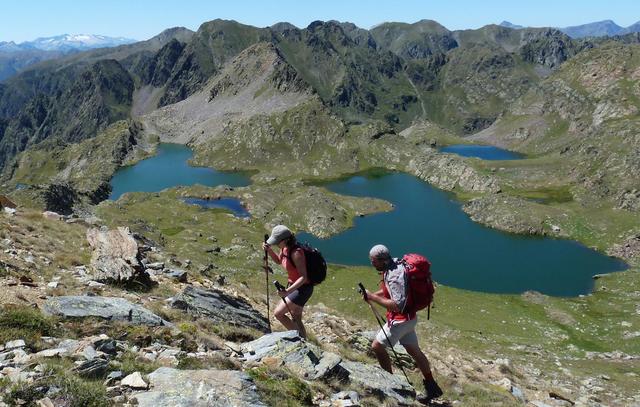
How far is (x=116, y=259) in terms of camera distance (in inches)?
858

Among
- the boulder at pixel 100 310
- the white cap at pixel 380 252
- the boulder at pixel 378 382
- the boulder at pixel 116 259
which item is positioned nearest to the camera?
the white cap at pixel 380 252

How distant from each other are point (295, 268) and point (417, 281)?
166 inches

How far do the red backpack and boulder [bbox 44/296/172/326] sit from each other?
8207 millimetres

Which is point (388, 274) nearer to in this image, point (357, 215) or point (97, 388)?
point (97, 388)

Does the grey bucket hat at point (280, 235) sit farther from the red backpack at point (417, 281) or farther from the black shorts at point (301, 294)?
the red backpack at point (417, 281)

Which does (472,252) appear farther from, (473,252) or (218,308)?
(218,308)

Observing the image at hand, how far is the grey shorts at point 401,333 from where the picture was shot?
14596 millimetres

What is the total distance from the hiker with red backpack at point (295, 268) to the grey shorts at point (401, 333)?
2.76 m

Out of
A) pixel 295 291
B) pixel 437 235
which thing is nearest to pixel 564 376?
pixel 295 291

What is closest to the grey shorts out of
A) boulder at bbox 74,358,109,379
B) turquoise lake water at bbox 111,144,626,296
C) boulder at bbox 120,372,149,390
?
boulder at bbox 120,372,149,390

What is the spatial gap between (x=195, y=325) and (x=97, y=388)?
6785 mm

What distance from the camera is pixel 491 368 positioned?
88.2ft

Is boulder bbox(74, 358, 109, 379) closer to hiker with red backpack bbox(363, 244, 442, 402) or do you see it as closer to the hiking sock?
hiker with red backpack bbox(363, 244, 442, 402)

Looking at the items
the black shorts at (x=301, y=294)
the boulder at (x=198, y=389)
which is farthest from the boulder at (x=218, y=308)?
the boulder at (x=198, y=389)
